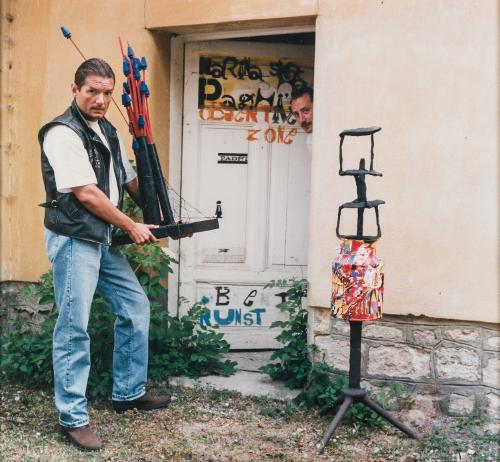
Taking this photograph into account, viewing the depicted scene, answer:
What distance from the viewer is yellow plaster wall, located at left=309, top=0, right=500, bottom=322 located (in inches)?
176

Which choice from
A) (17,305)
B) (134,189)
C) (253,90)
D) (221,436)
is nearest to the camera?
(221,436)

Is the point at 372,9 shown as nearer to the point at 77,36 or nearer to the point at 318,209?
the point at 318,209

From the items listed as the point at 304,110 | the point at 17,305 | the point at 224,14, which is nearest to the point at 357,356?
the point at 304,110

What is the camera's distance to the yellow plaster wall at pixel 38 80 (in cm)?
538

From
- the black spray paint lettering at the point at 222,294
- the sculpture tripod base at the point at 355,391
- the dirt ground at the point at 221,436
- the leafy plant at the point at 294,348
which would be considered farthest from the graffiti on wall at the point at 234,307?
the sculpture tripod base at the point at 355,391

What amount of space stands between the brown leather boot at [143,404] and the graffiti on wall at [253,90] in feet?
7.46

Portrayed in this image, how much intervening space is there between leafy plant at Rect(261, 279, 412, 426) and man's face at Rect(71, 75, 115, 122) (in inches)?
73.9

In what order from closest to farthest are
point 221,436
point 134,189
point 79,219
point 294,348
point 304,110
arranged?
point 79,219 < point 221,436 < point 134,189 < point 294,348 < point 304,110

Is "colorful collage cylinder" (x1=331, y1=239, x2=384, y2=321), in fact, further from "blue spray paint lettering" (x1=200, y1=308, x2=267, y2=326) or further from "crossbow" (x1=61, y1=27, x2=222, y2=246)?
"blue spray paint lettering" (x1=200, y1=308, x2=267, y2=326)

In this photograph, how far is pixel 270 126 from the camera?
19.4 feet

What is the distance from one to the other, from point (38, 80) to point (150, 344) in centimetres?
215

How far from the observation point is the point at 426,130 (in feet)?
15.0

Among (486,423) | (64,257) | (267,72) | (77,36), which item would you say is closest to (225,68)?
(267,72)

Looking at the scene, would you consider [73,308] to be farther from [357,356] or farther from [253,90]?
[253,90]
